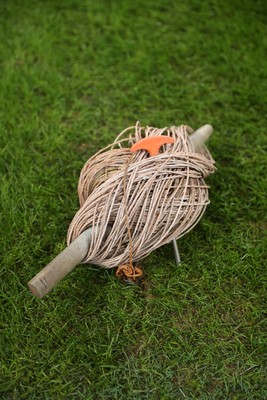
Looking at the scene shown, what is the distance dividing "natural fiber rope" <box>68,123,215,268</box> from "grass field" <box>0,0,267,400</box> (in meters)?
0.25

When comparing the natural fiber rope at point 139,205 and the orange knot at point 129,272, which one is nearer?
the natural fiber rope at point 139,205

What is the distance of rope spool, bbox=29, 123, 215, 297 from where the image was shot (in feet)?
6.95

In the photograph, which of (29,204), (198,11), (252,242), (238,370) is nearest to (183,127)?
(252,242)

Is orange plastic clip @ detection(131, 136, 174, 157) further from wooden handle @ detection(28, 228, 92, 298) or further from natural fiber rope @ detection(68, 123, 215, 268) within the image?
wooden handle @ detection(28, 228, 92, 298)

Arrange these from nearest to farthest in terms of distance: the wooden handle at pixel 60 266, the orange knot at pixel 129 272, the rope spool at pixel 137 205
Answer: the wooden handle at pixel 60 266 → the rope spool at pixel 137 205 → the orange knot at pixel 129 272

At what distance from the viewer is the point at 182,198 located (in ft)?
7.19

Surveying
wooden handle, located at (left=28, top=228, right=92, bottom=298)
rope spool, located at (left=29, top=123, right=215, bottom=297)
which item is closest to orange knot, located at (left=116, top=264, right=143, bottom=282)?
rope spool, located at (left=29, top=123, right=215, bottom=297)

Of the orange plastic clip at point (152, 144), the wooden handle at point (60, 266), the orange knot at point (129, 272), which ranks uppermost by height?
the orange plastic clip at point (152, 144)

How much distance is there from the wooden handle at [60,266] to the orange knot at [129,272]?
204mm

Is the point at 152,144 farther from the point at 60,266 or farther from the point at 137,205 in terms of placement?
the point at 60,266

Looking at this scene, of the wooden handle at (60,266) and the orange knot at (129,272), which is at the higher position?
the wooden handle at (60,266)

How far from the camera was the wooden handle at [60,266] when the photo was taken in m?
1.98

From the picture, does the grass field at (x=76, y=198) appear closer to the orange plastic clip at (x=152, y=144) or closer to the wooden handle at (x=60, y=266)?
the wooden handle at (x=60, y=266)

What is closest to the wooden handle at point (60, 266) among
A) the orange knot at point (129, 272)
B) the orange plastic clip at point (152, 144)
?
the orange knot at point (129, 272)
